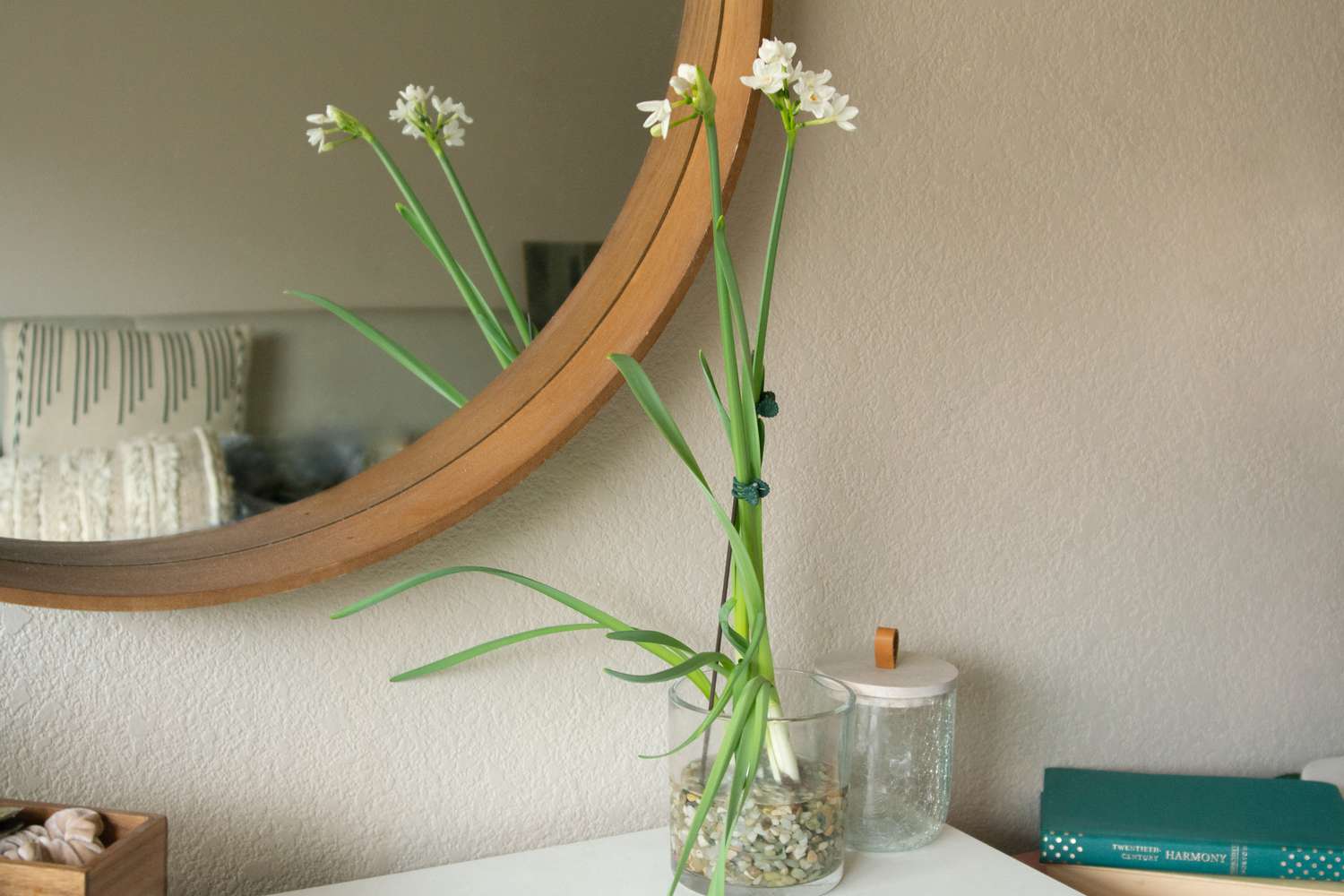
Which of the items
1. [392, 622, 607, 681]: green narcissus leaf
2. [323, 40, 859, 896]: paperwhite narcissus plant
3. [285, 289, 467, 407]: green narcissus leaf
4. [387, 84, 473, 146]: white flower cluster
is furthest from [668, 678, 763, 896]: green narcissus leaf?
[387, 84, 473, 146]: white flower cluster

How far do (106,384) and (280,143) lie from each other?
18 cm

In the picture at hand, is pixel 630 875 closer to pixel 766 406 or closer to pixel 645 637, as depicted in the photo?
pixel 645 637

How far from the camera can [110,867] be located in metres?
0.61

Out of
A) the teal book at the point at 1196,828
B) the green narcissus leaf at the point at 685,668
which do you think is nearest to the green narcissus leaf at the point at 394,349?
the green narcissus leaf at the point at 685,668

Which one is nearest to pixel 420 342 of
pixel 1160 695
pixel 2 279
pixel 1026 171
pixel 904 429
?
pixel 2 279

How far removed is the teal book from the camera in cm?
88

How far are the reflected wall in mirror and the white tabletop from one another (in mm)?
263

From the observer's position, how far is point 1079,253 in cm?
100

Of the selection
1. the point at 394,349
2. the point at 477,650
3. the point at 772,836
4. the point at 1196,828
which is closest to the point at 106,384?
→ the point at 394,349

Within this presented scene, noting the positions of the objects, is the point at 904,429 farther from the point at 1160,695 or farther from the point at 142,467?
the point at 142,467

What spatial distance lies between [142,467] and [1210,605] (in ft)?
2.88

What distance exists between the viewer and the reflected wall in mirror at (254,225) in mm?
709

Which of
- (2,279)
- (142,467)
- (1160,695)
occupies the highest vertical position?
(2,279)

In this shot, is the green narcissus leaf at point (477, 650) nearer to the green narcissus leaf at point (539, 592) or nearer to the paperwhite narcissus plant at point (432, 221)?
the green narcissus leaf at point (539, 592)
